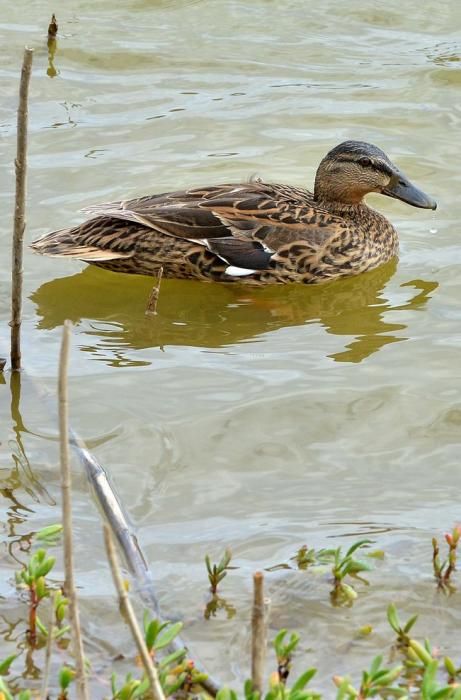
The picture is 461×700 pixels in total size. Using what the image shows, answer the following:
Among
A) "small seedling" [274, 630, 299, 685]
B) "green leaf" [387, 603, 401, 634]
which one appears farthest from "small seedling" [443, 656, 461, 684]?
"small seedling" [274, 630, 299, 685]

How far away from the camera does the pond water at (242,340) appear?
5258 millimetres

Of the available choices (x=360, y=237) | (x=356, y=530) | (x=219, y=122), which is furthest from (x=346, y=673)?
(x=219, y=122)

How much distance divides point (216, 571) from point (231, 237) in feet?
13.1

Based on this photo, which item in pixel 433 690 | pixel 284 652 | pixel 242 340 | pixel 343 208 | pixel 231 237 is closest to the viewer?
pixel 433 690

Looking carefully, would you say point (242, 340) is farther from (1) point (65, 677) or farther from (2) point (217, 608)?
(1) point (65, 677)

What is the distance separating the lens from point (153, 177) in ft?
32.3

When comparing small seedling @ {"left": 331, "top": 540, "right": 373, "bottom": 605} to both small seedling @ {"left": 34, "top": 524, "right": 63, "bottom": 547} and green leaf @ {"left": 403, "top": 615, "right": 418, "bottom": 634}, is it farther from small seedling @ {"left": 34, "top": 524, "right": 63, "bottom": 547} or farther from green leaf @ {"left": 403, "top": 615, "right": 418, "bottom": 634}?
small seedling @ {"left": 34, "top": 524, "right": 63, "bottom": 547}

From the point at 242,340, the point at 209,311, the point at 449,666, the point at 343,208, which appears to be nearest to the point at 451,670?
the point at 449,666

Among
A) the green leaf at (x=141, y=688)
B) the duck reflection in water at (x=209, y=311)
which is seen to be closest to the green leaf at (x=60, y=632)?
the green leaf at (x=141, y=688)

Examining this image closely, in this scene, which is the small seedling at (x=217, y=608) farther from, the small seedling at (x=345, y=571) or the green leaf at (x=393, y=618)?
the green leaf at (x=393, y=618)

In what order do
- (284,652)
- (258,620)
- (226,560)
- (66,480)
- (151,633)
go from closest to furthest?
(258,620), (66,480), (151,633), (284,652), (226,560)

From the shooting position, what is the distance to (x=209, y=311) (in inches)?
326

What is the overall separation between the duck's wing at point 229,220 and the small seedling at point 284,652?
14.3 feet

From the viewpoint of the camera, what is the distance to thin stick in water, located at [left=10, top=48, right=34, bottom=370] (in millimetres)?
5207
